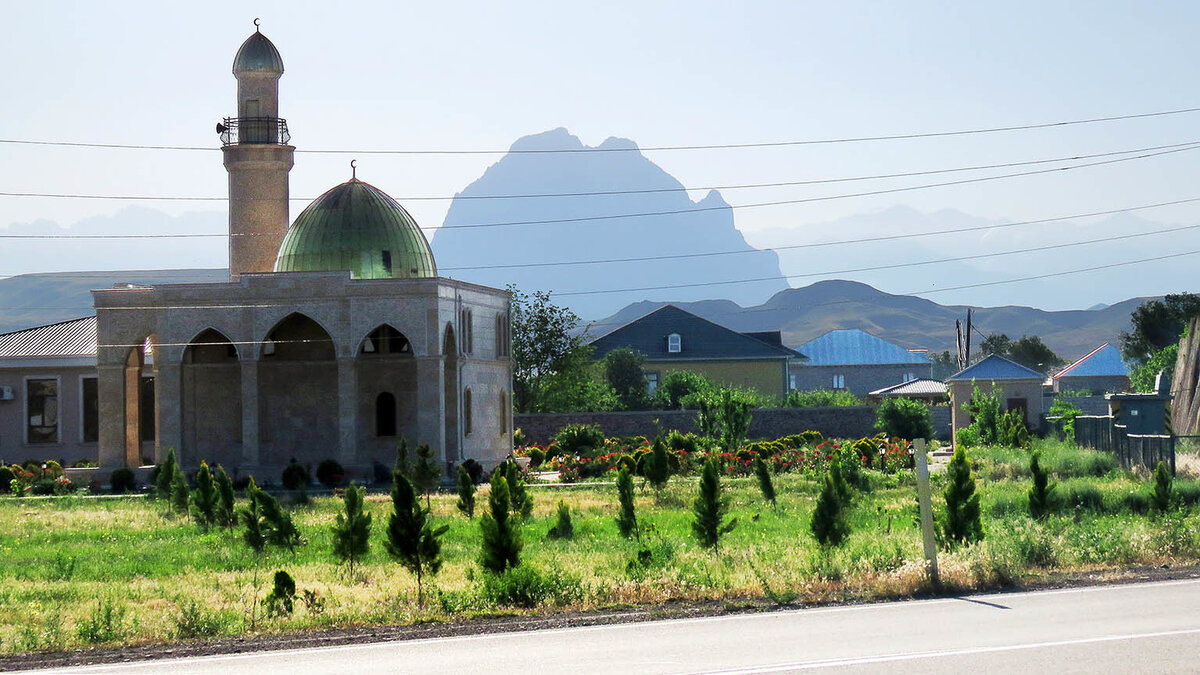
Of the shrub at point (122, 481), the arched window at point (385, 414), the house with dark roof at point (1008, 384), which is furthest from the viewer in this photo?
the house with dark roof at point (1008, 384)

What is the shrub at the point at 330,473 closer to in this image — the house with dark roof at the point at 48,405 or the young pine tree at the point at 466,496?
the house with dark roof at the point at 48,405

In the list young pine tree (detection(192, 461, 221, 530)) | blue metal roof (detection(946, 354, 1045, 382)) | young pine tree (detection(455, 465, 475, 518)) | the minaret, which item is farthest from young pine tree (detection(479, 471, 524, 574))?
blue metal roof (detection(946, 354, 1045, 382))

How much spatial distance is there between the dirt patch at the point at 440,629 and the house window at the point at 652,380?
6363 centimetres

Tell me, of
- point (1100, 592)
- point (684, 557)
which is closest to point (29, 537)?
point (684, 557)

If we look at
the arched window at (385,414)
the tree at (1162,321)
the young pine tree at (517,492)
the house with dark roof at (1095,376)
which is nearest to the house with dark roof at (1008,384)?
the arched window at (385,414)

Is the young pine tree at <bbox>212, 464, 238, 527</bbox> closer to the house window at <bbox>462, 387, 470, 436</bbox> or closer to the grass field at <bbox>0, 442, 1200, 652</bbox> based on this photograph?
the grass field at <bbox>0, 442, 1200, 652</bbox>

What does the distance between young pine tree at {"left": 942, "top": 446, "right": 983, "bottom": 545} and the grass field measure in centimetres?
28

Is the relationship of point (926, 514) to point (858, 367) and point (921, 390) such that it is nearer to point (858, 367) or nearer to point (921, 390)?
point (921, 390)

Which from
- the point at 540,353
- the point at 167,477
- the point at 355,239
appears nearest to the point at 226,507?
the point at 167,477

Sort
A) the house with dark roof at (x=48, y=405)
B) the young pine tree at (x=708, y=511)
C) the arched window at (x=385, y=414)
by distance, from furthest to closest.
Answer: the house with dark roof at (x=48, y=405), the arched window at (x=385, y=414), the young pine tree at (x=708, y=511)

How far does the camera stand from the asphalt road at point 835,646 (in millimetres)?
10070

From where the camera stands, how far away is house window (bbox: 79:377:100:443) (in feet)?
152

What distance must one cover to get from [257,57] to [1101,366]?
8157 cm

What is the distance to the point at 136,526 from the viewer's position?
89.1 ft
